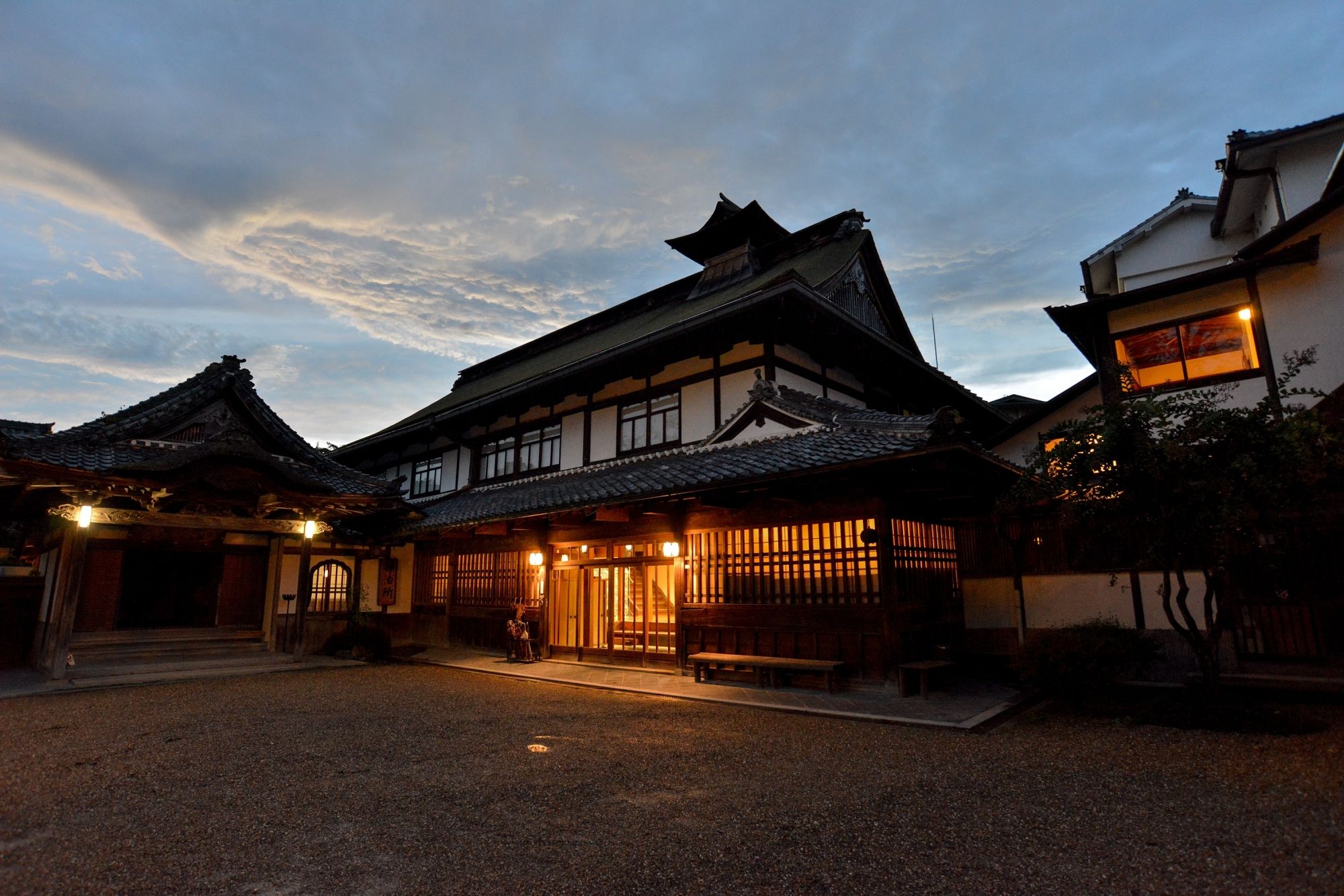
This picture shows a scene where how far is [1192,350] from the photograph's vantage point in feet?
42.1

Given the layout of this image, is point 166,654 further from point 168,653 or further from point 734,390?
point 734,390

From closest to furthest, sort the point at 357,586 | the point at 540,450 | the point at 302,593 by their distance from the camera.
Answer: the point at 302,593
the point at 357,586
the point at 540,450

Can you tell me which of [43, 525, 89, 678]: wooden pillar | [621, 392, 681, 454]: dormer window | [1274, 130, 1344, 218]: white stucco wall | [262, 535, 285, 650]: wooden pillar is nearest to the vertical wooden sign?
[262, 535, 285, 650]: wooden pillar

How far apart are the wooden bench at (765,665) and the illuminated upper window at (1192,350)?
799 centimetres

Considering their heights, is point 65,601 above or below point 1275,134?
below

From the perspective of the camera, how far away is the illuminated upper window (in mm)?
12312

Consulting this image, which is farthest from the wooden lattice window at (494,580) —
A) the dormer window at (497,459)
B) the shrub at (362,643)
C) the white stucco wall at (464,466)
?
the white stucco wall at (464,466)

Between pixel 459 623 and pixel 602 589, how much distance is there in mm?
5718

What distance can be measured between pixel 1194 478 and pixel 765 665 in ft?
21.2

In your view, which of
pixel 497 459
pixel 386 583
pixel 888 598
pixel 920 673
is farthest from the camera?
pixel 497 459

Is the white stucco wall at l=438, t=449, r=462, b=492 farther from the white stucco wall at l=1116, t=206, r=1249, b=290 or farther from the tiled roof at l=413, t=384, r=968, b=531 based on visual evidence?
the white stucco wall at l=1116, t=206, r=1249, b=290

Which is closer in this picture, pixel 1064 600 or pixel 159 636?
pixel 1064 600

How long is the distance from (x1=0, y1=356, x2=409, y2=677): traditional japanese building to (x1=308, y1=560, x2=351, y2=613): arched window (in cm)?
4

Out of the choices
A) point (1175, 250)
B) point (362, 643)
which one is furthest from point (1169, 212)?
point (362, 643)
